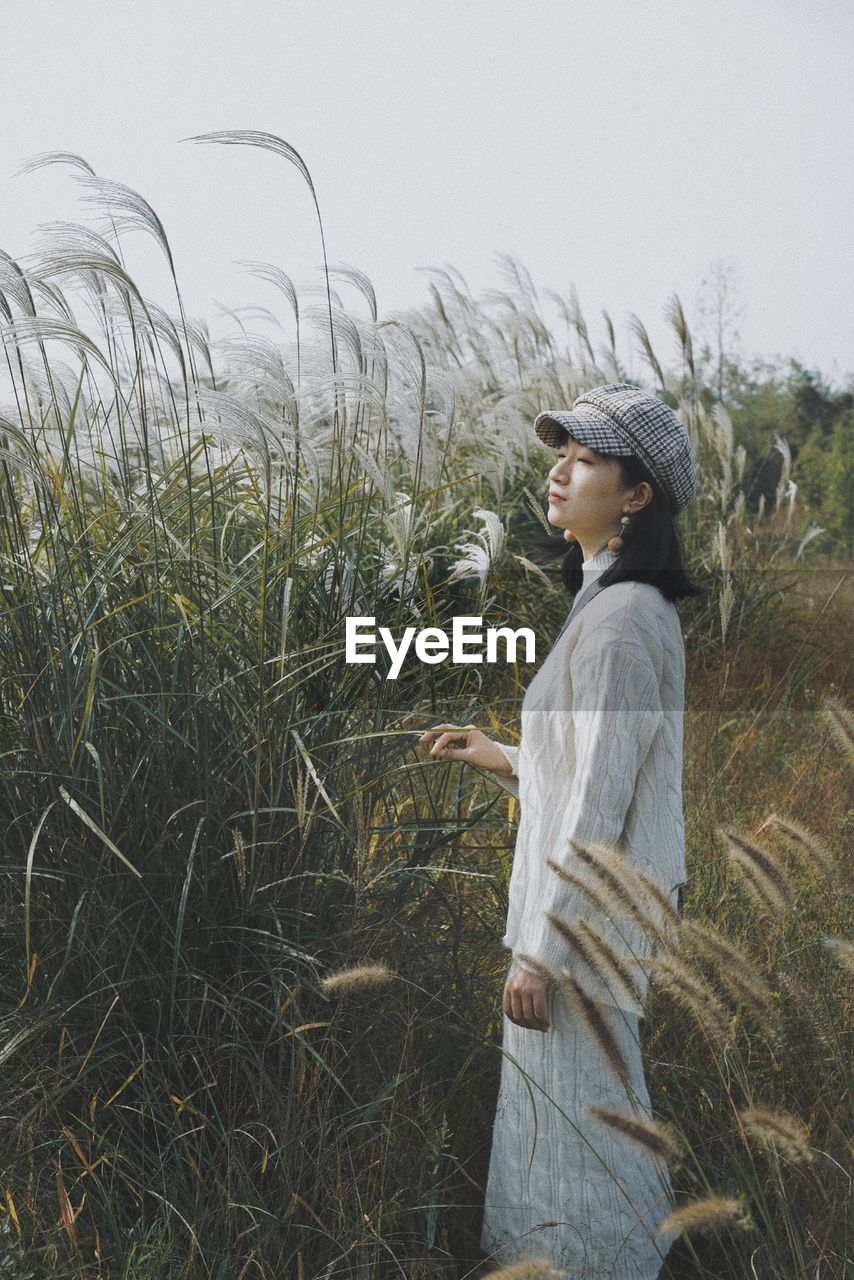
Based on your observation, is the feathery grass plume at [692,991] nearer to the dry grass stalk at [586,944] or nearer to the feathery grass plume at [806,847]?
the dry grass stalk at [586,944]

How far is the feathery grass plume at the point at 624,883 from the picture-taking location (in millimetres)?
1526

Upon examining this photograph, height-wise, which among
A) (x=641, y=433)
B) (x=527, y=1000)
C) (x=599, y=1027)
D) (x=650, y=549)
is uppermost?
(x=641, y=433)

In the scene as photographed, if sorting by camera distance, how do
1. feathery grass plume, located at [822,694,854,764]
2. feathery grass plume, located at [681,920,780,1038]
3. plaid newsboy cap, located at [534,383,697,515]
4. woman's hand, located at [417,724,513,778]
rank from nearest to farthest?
feathery grass plume, located at [681,920,780,1038] → feathery grass plume, located at [822,694,854,764] → plaid newsboy cap, located at [534,383,697,515] → woman's hand, located at [417,724,513,778]

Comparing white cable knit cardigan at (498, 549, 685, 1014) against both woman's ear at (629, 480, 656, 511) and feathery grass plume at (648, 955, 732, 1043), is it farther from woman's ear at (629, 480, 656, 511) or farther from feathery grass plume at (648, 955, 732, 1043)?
feathery grass plume at (648, 955, 732, 1043)

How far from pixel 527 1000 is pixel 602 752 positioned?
1.29 feet

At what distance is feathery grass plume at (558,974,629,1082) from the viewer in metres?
1.44

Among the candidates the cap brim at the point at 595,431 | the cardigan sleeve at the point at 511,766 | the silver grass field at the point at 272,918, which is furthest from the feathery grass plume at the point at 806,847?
the cap brim at the point at 595,431

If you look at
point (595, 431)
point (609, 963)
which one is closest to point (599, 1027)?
point (609, 963)

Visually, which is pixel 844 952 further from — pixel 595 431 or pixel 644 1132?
pixel 595 431

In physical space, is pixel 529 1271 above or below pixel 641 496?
below

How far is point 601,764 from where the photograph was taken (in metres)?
1.82

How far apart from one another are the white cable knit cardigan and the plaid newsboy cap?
0.55 ft

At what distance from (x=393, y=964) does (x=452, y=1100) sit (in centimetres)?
27

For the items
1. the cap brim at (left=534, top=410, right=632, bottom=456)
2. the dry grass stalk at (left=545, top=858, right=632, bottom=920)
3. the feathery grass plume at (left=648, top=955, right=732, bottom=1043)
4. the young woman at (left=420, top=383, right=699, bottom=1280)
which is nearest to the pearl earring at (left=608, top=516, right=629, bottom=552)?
the young woman at (left=420, top=383, right=699, bottom=1280)
